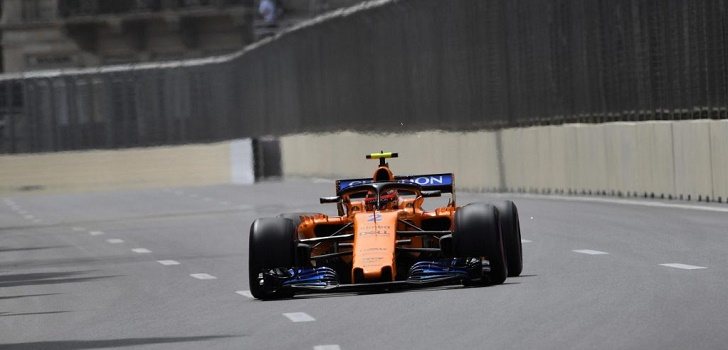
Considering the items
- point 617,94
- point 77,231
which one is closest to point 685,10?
point 617,94

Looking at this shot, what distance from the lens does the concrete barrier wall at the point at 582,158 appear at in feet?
89.8

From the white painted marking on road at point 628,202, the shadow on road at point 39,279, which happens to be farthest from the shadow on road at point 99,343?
the white painted marking on road at point 628,202

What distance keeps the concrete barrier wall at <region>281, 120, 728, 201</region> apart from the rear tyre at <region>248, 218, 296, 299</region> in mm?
11329

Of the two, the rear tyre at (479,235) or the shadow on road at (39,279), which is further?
the shadow on road at (39,279)

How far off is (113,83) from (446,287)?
49.4 meters

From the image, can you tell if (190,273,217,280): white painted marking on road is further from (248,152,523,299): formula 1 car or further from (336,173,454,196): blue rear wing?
(248,152,523,299): formula 1 car

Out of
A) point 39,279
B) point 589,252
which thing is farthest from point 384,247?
point 39,279

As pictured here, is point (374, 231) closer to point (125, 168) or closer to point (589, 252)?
point (589, 252)

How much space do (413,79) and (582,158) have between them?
1160cm

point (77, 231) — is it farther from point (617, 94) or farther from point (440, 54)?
point (440, 54)

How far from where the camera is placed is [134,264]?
22.1 metres

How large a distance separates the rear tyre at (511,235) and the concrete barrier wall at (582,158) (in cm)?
1018

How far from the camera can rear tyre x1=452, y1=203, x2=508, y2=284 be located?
1558 cm

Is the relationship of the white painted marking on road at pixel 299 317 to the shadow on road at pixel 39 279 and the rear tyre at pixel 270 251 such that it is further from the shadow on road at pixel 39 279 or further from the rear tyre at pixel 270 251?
the shadow on road at pixel 39 279
